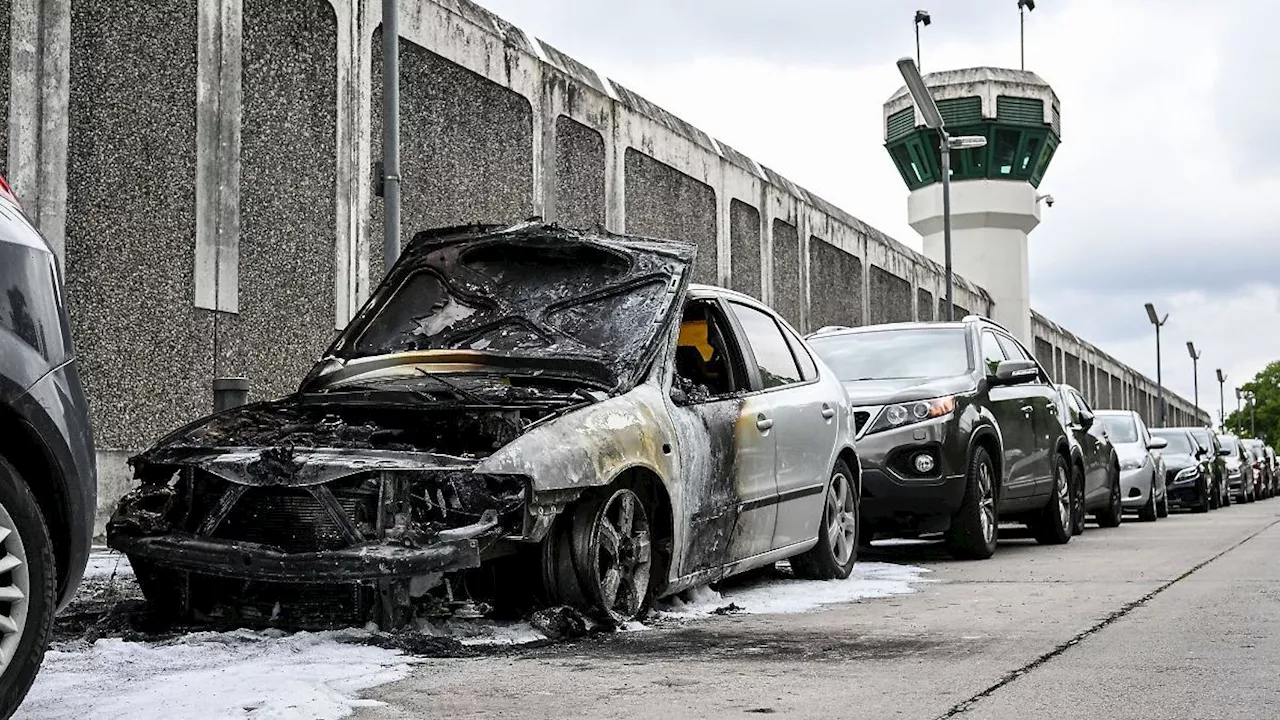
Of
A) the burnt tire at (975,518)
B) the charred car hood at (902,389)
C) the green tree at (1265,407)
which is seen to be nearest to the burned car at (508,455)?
the charred car hood at (902,389)

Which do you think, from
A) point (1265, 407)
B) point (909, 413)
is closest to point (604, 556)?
point (909, 413)

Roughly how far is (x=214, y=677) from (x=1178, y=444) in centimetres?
2451

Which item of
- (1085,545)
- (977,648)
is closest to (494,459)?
(977,648)

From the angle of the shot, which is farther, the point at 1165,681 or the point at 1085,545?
the point at 1085,545

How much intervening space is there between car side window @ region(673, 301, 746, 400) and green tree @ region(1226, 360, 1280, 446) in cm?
12693

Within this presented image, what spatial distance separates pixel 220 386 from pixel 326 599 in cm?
389

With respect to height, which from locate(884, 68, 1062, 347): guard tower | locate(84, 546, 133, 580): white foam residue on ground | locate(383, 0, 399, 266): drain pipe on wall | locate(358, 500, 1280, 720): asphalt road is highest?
locate(884, 68, 1062, 347): guard tower

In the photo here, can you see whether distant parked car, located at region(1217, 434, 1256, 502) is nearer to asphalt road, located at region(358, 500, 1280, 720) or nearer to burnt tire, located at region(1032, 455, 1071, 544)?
burnt tire, located at region(1032, 455, 1071, 544)

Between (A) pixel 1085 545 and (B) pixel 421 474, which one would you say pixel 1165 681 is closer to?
(B) pixel 421 474

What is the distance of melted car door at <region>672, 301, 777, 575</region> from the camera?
6922 mm

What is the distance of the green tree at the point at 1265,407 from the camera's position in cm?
12862

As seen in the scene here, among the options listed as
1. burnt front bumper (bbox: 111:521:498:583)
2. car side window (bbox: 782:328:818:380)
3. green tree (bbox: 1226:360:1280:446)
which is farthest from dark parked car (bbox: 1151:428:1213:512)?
green tree (bbox: 1226:360:1280:446)

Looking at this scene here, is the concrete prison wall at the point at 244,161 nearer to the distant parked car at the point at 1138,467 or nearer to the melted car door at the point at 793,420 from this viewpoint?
the melted car door at the point at 793,420

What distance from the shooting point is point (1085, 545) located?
43.0 ft
